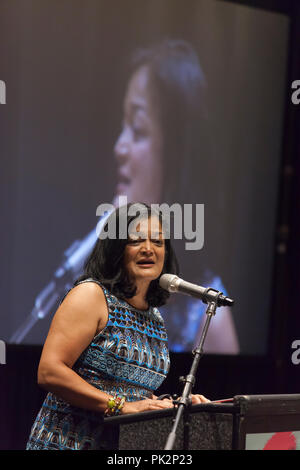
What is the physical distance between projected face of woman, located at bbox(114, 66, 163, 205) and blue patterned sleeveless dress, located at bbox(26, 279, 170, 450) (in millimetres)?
2235

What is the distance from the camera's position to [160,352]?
233 cm

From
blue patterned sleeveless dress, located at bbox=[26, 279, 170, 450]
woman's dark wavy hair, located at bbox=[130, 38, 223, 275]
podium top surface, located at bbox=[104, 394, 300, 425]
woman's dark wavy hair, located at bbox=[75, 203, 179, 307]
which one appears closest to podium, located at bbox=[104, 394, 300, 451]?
podium top surface, located at bbox=[104, 394, 300, 425]

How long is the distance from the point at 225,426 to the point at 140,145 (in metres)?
2.99

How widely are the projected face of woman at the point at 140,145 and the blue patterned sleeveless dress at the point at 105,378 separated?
7.33 ft

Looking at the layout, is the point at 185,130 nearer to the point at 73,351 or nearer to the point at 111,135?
the point at 111,135

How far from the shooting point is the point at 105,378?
216 cm

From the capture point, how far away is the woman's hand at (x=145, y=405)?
6.28 ft

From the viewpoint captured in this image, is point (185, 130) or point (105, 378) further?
point (185, 130)

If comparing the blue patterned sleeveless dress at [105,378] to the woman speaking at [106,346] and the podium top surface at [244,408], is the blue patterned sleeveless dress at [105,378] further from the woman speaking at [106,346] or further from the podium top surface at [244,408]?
the podium top surface at [244,408]

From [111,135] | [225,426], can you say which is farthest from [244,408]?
[111,135]

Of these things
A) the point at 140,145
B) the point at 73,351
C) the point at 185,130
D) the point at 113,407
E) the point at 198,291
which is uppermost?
the point at 185,130

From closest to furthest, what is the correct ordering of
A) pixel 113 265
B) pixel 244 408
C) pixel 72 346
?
pixel 244 408
pixel 72 346
pixel 113 265

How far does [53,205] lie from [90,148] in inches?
18.1
